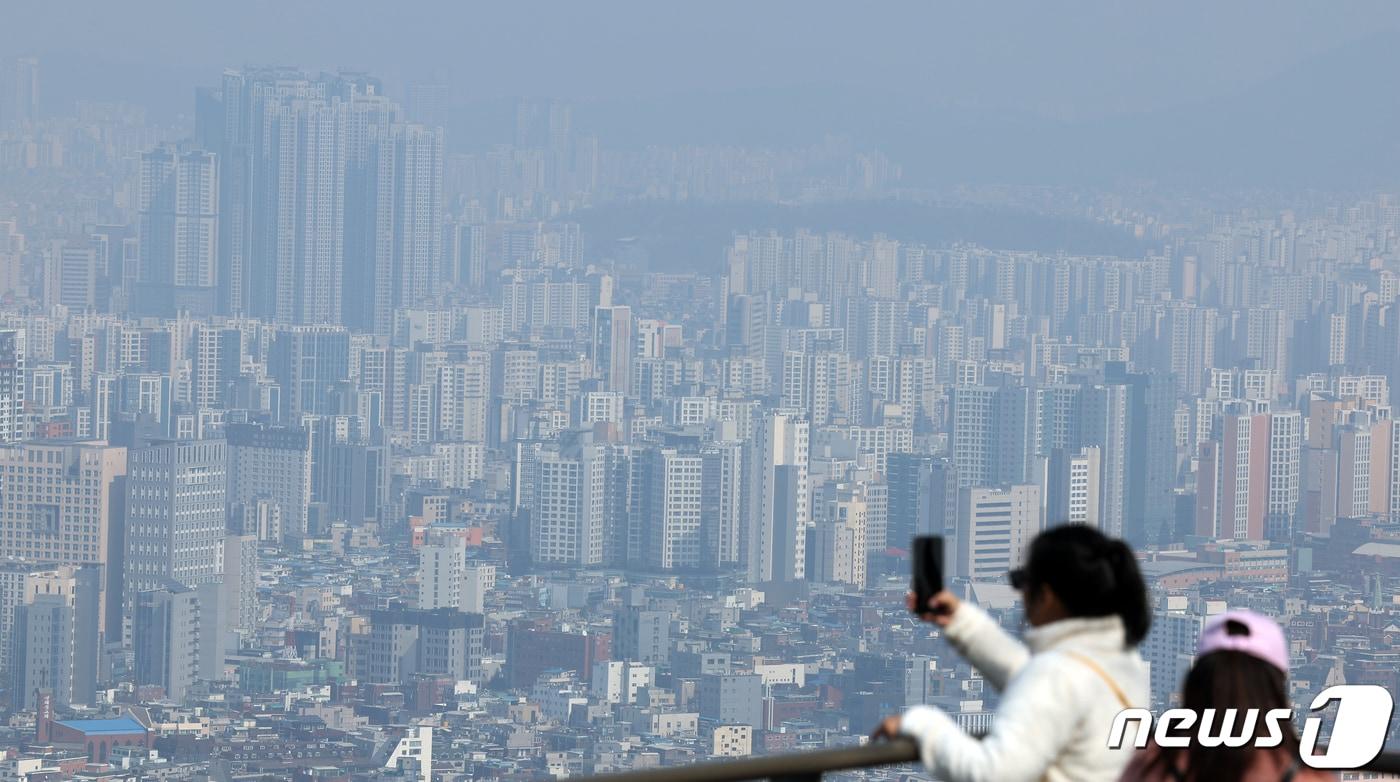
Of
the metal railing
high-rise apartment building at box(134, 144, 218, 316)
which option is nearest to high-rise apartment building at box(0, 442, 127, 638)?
high-rise apartment building at box(134, 144, 218, 316)

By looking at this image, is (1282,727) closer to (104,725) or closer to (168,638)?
(104,725)

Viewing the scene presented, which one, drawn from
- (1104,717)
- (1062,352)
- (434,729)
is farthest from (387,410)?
(1104,717)

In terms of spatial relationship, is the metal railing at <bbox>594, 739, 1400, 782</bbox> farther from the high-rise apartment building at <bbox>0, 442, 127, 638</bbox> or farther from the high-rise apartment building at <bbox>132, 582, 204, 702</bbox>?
the high-rise apartment building at <bbox>0, 442, 127, 638</bbox>

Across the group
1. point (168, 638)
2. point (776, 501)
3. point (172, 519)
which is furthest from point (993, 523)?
point (168, 638)

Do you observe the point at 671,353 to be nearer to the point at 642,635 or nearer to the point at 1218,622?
the point at 642,635

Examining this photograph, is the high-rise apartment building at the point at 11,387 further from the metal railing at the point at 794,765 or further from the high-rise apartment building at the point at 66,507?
the metal railing at the point at 794,765
